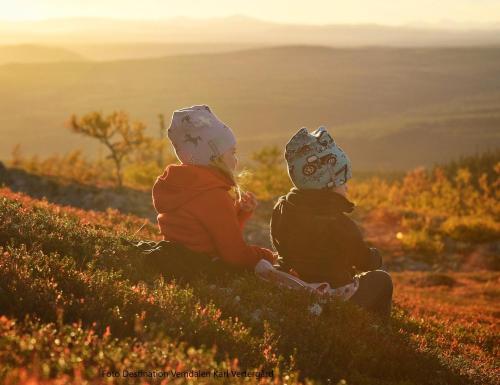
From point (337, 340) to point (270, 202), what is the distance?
3107 centimetres

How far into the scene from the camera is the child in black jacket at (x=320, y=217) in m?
6.83

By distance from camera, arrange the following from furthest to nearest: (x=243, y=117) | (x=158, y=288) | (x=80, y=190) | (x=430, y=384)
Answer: (x=243, y=117)
(x=80, y=190)
(x=158, y=288)
(x=430, y=384)

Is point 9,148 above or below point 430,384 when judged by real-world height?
below

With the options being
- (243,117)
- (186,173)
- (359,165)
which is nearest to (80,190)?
(186,173)

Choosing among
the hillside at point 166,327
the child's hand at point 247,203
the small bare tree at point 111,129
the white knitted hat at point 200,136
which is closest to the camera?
the hillside at point 166,327

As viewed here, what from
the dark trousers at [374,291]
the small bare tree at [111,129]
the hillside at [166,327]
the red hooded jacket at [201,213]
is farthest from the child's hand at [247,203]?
the small bare tree at [111,129]

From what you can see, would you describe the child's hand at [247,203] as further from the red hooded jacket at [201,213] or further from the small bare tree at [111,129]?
the small bare tree at [111,129]

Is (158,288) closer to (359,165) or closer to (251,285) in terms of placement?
(251,285)

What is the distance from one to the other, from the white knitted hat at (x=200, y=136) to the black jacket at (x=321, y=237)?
1.06 metres

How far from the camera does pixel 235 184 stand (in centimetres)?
703

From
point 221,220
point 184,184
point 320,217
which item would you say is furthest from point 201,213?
point 320,217

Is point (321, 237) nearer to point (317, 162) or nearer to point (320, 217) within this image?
point (320, 217)

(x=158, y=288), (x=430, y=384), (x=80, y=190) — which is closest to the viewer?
(x=430, y=384)

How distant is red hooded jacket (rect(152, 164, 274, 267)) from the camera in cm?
684
